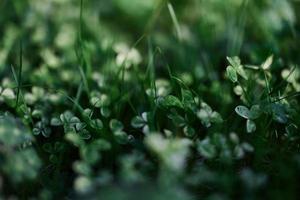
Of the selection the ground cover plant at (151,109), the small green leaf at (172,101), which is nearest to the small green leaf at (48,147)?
the ground cover plant at (151,109)

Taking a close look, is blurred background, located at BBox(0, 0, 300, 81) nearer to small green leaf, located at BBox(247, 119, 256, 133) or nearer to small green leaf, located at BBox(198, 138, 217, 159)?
small green leaf, located at BBox(247, 119, 256, 133)

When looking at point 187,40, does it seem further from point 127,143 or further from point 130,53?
point 127,143

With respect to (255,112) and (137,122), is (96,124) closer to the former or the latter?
(137,122)

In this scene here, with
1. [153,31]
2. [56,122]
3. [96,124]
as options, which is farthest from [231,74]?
[153,31]

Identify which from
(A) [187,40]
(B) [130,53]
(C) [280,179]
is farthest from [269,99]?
(A) [187,40]

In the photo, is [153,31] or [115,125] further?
[153,31]

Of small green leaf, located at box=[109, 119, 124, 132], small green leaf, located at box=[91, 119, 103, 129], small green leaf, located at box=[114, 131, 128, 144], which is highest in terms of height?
small green leaf, located at box=[109, 119, 124, 132]

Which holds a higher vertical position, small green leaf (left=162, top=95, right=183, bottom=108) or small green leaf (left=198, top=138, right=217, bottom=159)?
small green leaf (left=162, top=95, right=183, bottom=108)

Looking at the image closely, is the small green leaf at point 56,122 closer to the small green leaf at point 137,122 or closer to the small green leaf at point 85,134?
the small green leaf at point 85,134

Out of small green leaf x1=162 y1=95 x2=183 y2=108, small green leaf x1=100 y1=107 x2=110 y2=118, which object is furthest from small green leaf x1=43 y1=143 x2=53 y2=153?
small green leaf x1=162 y1=95 x2=183 y2=108
